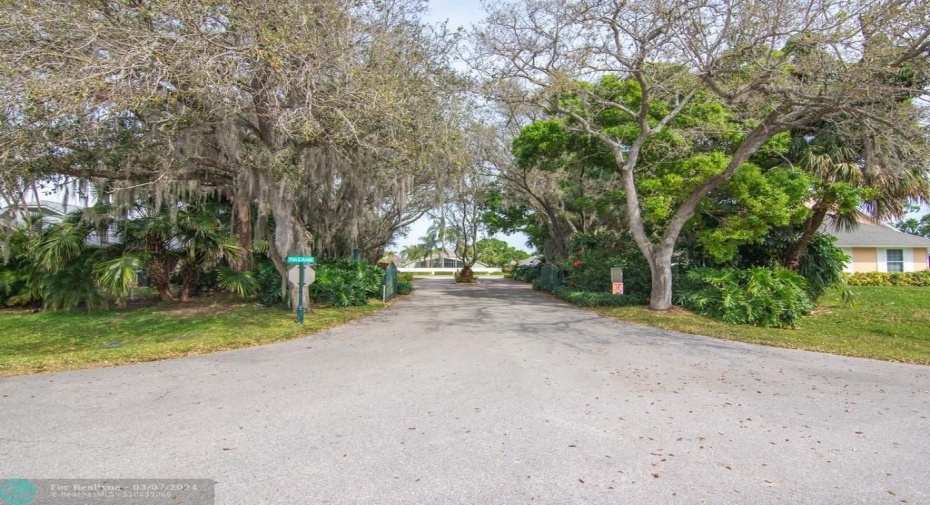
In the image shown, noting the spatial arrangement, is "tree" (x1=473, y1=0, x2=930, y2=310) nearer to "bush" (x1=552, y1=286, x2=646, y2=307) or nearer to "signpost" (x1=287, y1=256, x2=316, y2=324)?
"bush" (x1=552, y1=286, x2=646, y2=307)

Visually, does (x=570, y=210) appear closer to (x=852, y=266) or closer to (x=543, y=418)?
(x=852, y=266)

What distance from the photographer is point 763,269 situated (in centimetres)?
1252

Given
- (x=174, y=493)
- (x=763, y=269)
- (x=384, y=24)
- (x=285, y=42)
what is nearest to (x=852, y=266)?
(x=763, y=269)

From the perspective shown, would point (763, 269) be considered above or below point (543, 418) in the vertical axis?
above

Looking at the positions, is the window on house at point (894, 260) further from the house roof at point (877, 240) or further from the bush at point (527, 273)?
the bush at point (527, 273)

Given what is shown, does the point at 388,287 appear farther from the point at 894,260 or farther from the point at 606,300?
the point at 894,260

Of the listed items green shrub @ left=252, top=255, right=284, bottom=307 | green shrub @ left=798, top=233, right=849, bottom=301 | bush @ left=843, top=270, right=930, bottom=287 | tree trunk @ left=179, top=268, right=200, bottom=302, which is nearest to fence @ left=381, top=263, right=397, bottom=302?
green shrub @ left=252, top=255, right=284, bottom=307

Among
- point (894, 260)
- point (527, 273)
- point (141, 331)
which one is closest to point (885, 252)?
point (894, 260)

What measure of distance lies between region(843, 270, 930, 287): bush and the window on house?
160 centimetres

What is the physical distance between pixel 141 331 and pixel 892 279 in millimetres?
27572

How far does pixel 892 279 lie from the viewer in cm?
2180

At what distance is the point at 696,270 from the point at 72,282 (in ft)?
52.0

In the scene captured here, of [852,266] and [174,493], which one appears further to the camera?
[852,266]

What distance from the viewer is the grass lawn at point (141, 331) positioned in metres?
7.05
